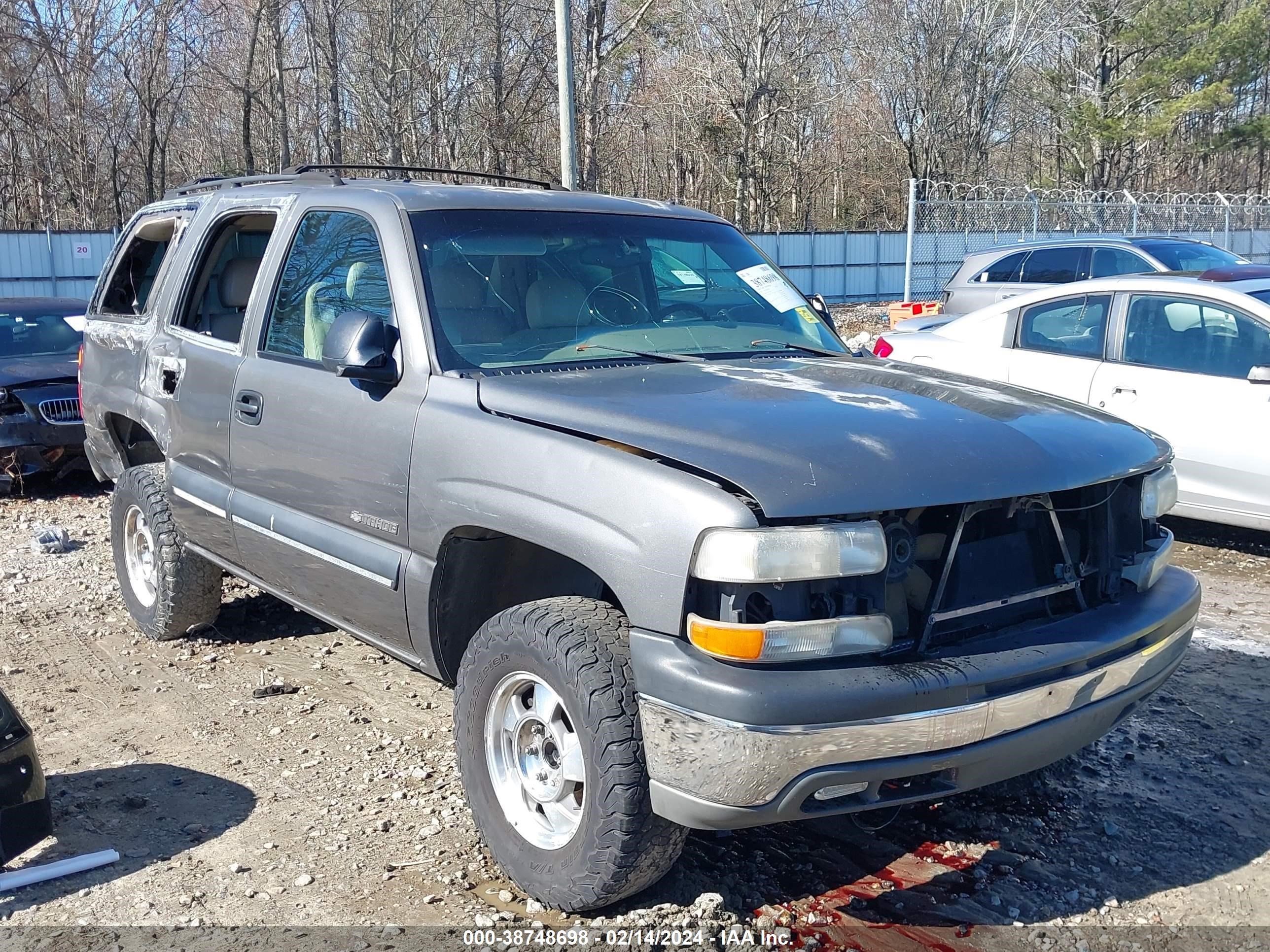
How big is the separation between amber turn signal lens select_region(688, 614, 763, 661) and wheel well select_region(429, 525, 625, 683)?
2.40ft

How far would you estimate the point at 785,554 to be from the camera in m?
2.62

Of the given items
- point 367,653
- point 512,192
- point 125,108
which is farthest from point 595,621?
point 125,108

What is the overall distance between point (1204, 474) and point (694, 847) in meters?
4.47

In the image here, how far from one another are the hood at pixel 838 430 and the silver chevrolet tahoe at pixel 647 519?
1cm

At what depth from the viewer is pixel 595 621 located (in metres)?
2.95

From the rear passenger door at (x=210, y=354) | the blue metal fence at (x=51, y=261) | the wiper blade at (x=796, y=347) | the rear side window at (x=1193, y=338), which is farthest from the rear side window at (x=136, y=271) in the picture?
the blue metal fence at (x=51, y=261)

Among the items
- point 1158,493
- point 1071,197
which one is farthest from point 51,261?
point 1158,493

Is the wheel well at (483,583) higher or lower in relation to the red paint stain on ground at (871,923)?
higher

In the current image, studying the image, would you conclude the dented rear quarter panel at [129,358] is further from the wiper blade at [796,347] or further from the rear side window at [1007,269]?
the rear side window at [1007,269]

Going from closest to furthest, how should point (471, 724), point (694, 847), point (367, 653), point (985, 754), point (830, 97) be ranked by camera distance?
point (985, 754), point (471, 724), point (694, 847), point (367, 653), point (830, 97)

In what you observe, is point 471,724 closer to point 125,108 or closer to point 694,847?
point 694,847

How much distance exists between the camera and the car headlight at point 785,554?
2602mm

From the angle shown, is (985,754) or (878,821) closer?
(985,754)

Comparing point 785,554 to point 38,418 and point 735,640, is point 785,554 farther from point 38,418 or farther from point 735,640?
point 38,418
